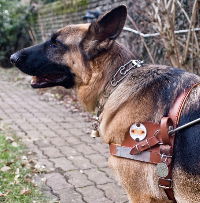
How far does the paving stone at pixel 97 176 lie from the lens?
4064 millimetres

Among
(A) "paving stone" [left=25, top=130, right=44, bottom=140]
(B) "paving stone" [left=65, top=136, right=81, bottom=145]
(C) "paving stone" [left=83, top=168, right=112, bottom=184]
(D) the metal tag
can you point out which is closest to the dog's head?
(D) the metal tag

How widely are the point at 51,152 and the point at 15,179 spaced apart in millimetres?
1069

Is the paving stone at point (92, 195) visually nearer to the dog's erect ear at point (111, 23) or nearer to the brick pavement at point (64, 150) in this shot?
the brick pavement at point (64, 150)

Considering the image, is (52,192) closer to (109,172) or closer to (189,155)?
(109,172)

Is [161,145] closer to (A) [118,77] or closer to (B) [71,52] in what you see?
(A) [118,77]

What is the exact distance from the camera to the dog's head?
8.79ft

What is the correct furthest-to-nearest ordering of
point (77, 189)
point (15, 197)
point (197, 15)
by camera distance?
point (197, 15) → point (77, 189) → point (15, 197)

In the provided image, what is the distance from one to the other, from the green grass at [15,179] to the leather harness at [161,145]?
62.4 inches

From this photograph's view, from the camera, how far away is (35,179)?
404 centimetres

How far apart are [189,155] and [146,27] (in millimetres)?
4939

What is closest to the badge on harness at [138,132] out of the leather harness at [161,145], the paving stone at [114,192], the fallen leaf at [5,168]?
the leather harness at [161,145]

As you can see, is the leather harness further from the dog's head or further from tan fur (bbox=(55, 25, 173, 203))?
the dog's head

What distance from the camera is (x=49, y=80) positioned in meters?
3.04

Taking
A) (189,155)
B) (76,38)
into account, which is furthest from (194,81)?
(76,38)
